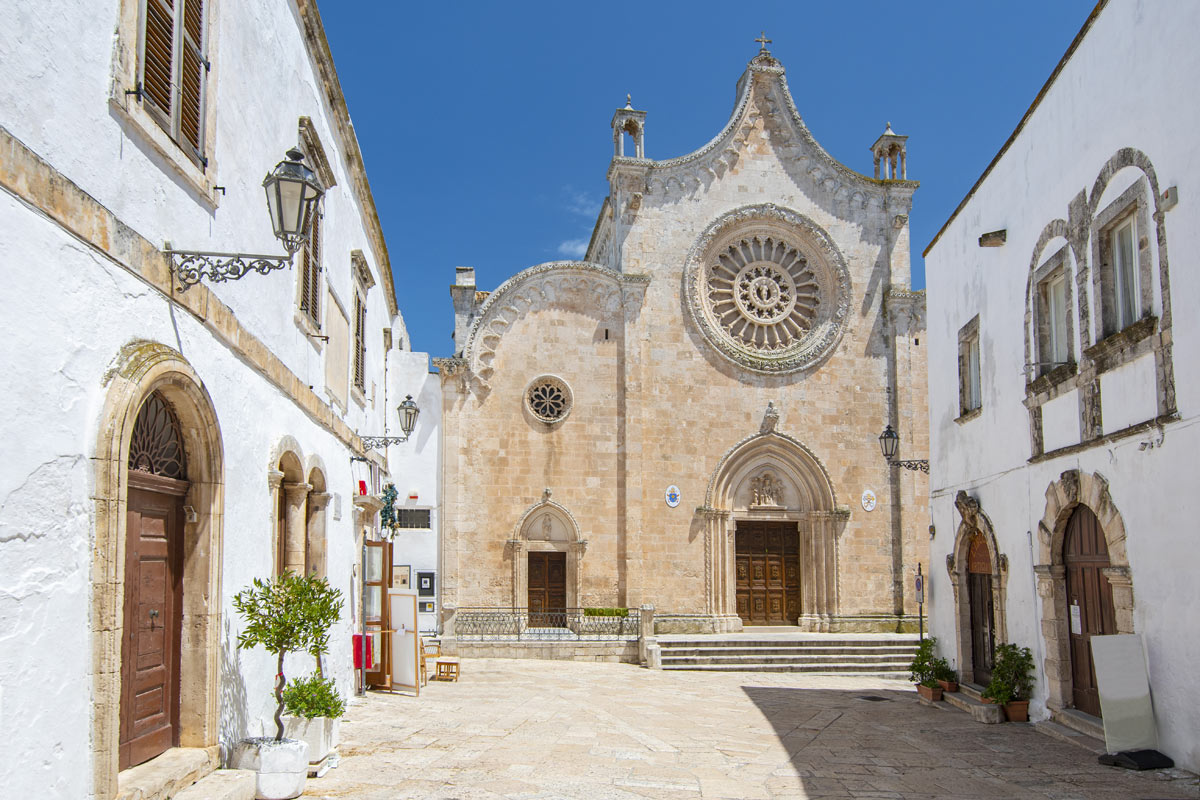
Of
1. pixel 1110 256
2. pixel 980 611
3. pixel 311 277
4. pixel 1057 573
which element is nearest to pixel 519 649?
pixel 980 611

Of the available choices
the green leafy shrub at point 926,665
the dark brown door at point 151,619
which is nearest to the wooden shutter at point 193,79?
the dark brown door at point 151,619

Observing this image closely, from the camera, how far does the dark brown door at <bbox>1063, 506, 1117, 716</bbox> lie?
1011 cm

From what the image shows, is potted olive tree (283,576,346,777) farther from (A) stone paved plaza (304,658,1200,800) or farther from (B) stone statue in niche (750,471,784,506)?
(B) stone statue in niche (750,471,784,506)

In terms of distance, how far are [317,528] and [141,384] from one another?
5998mm

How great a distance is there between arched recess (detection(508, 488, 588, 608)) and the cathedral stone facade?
0.04 m

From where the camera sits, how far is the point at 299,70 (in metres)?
9.86

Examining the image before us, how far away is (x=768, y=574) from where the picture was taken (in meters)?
23.5

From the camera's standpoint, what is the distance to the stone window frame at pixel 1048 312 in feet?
35.4

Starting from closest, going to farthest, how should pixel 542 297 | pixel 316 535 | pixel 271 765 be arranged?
pixel 271 765 < pixel 316 535 < pixel 542 297

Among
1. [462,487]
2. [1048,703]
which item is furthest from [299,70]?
[462,487]

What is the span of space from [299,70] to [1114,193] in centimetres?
802

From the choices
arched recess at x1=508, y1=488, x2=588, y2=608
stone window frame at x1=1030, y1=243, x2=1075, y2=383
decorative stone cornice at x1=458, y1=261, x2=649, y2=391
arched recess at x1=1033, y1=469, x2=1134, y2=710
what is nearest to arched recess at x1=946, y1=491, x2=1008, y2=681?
arched recess at x1=1033, y1=469, x2=1134, y2=710

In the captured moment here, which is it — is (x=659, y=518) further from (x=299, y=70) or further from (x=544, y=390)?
(x=299, y=70)

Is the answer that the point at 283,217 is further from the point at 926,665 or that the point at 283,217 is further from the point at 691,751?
the point at 926,665
